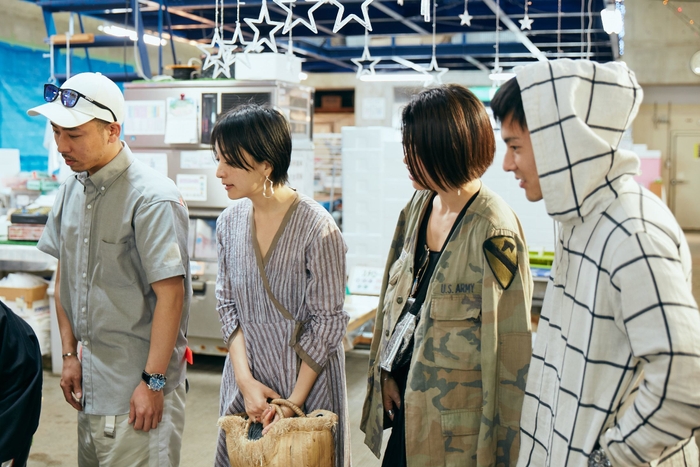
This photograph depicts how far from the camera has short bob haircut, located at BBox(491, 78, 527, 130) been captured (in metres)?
1.41

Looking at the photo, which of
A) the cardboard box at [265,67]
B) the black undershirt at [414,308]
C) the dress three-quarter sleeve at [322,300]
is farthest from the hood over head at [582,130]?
the cardboard box at [265,67]

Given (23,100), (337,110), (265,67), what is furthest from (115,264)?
(337,110)

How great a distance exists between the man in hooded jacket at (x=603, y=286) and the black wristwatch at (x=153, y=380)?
1.09 m

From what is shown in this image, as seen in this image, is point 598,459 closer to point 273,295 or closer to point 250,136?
point 273,295

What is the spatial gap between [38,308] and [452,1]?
6.00 m

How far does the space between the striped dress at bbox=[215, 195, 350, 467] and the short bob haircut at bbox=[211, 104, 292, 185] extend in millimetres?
171

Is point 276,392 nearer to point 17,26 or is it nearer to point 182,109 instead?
point 182,109

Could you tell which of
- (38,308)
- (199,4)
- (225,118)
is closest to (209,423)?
(38,308)

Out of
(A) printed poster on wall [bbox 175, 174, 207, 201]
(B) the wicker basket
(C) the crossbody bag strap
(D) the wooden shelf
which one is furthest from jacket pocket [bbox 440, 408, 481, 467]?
(D) the wooden shelf

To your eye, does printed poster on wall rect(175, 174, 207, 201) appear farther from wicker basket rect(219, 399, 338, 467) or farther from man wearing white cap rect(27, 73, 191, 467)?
wicker basket rect(219, 399, 338, 467)

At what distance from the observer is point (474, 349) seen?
1742 millimetres

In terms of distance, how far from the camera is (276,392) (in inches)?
78.5

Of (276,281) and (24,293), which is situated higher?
(276,281)

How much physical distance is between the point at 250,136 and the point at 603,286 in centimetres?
108
